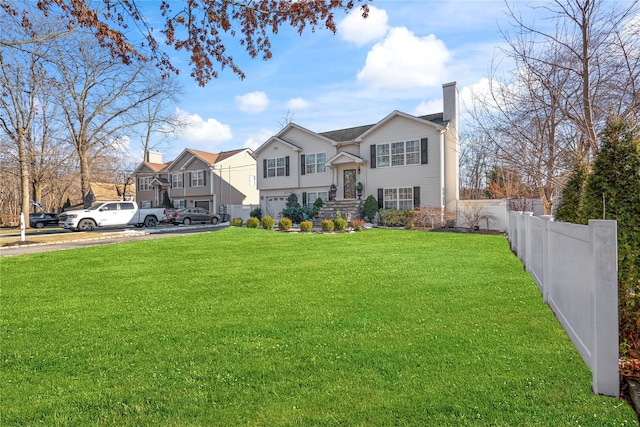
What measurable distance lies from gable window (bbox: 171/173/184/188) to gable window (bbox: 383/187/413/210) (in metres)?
23.3

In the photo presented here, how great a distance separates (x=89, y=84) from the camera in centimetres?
2772

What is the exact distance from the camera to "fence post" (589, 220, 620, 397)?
2.86 metres

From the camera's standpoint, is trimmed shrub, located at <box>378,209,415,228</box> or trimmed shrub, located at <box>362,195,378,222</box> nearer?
trimmed shrub, located at <box>378,209,415,228</box>

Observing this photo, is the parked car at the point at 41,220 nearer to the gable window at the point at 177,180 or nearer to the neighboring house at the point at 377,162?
the gable window at the point at 177,180

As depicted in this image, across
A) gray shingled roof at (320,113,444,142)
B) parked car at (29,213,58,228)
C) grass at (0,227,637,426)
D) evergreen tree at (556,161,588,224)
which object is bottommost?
grass at (0,227,637,426)

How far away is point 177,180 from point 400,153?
82.2ft

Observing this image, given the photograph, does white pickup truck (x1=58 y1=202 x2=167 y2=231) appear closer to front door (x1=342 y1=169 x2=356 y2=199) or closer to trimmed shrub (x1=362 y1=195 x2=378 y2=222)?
front door (x1=342 y1=169 x2=356 y2=199)

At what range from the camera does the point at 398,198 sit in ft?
74.5

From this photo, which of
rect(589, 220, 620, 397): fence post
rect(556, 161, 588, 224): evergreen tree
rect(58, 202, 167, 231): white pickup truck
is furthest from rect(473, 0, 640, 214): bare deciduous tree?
rect(58, 202, 167, 231): white pickup truck

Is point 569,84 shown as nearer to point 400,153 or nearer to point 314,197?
point 400,153

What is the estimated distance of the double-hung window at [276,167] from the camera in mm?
28078

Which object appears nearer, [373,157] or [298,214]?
[373,157]

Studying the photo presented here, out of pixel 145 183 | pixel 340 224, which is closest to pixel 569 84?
pixel 340 224

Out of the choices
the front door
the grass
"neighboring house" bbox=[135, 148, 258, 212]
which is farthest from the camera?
"neighboring house" bbox=[135, 148, 258, 212]
